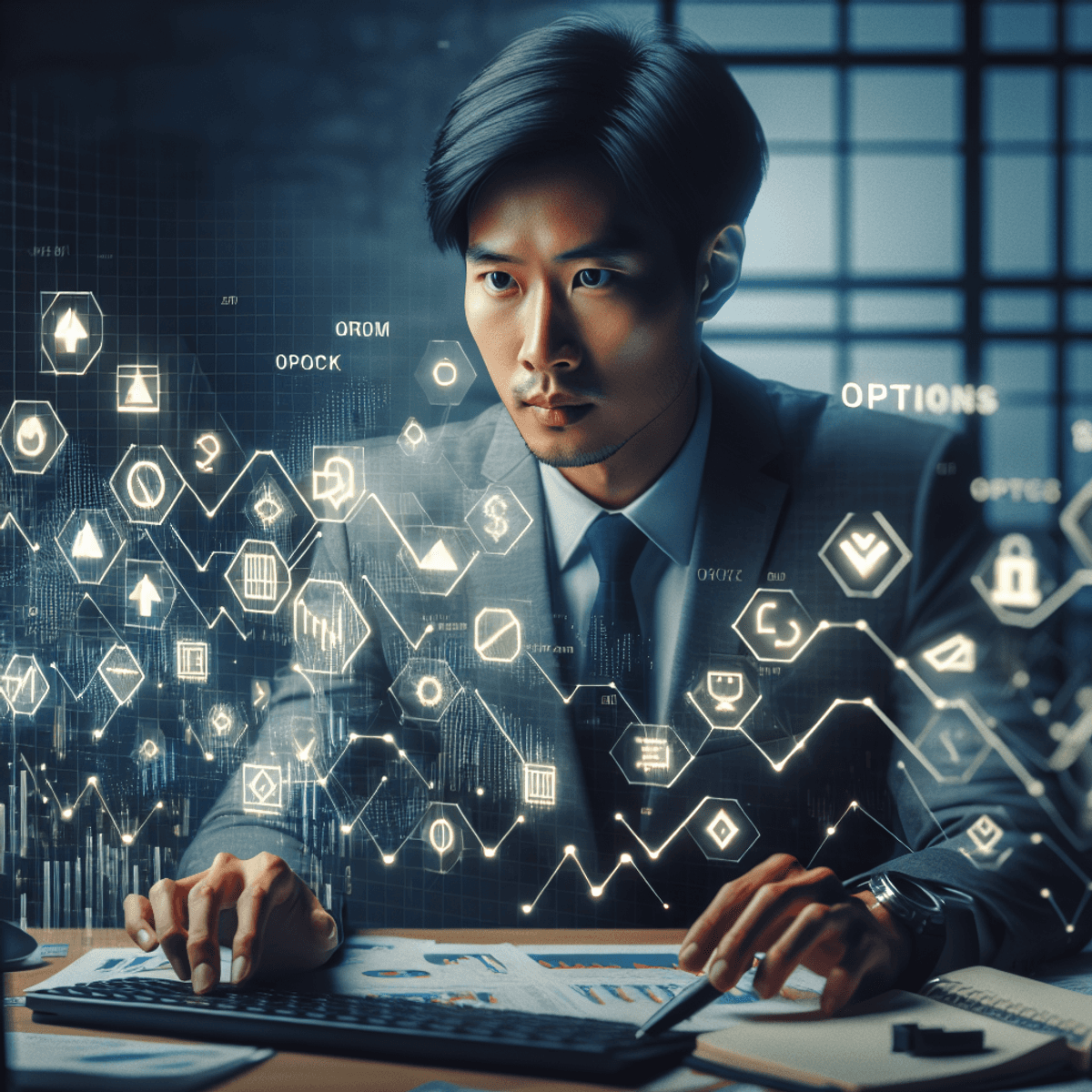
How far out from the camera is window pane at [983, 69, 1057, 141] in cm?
92

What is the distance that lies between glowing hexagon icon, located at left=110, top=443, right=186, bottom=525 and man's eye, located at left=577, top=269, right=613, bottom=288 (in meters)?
0.49

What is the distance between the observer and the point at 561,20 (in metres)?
0.98

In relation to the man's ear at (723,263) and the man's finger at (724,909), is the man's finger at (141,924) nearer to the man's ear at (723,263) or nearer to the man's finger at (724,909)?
the man's finger at (724,909)

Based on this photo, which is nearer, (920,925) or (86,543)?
(920,925)

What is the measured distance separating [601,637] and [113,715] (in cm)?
56

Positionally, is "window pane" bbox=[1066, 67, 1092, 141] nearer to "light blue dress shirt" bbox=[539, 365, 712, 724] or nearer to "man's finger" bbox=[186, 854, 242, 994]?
"light blue dress shirt" bbox=[539, 365, 712, 724]

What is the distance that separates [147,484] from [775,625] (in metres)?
0.69

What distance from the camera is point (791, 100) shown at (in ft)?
3.14

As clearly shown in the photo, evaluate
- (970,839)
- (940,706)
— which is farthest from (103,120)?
(970,839)

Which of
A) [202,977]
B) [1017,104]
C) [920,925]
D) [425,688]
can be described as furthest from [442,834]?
[1017,104]

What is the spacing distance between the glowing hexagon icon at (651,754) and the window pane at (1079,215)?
584 mm

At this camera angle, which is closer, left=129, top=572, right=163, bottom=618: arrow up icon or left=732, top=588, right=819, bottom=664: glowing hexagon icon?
left=732, top=588, right=819, bottom=664: glowing hexagon icon

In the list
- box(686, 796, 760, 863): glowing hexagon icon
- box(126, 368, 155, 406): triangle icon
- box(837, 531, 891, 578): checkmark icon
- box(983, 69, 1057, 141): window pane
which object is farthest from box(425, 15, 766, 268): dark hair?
box(686, 796, 760, 863): glowing hexagon icon

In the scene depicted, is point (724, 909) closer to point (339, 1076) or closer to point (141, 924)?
point (339, 1076)
